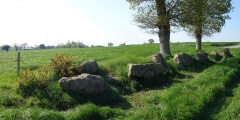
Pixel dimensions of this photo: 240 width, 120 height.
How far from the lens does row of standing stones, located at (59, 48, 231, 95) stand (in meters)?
12.0

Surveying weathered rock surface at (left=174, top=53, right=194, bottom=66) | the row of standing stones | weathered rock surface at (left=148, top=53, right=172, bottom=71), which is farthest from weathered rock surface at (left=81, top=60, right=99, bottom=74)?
weathered rock surface at (left=174, top=53, right=194, bottom=66)

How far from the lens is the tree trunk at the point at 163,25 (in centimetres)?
2344

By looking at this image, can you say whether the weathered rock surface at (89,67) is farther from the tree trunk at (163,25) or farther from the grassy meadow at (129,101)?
the tree trunk at (163,25)

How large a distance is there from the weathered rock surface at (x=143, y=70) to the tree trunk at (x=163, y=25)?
847cm

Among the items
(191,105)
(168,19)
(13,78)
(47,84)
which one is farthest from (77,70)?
(168,19)

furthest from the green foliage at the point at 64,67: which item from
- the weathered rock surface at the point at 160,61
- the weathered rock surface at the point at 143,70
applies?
the weathered rock surface at the point at 160,61

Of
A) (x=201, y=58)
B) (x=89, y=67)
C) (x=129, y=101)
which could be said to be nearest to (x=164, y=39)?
(x=201, y=58)

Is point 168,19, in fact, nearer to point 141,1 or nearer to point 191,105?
point 141,1

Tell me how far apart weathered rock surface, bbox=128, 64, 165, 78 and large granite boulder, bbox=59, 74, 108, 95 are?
3180 mm

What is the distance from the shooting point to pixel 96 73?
614 inches

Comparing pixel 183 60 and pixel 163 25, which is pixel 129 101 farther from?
pixel 163 25

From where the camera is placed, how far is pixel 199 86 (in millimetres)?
13211

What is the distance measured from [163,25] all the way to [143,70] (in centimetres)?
954

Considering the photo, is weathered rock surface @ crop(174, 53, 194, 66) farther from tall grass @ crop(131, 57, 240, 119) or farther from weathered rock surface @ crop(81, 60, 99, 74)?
weathered rock surface @ crop(81, 60, 99, 74)
